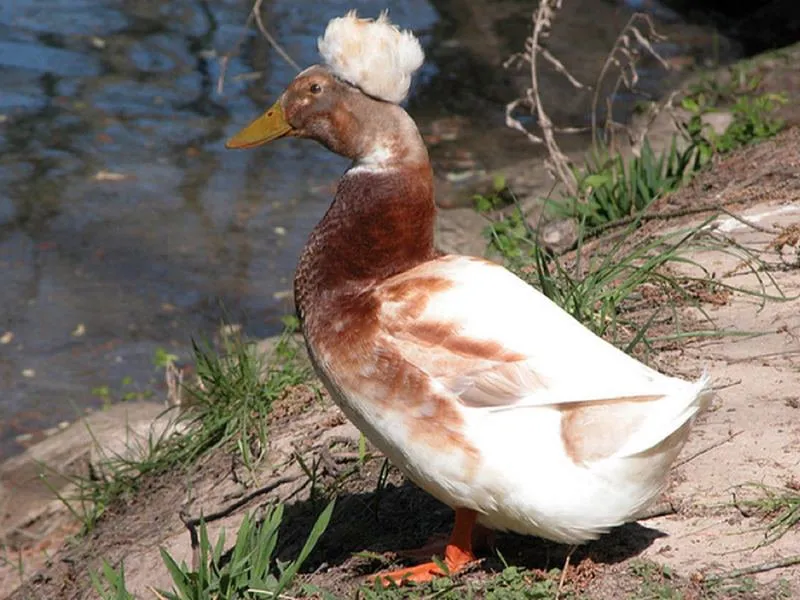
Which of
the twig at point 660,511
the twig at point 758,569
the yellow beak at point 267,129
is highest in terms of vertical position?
the yellow beak at point 267,129

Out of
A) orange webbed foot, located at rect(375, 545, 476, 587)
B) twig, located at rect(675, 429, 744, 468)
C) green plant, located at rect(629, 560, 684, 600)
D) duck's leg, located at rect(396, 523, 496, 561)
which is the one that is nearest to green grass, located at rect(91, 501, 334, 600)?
orange webbed foot, located at rect(375, 545, 476, 587)

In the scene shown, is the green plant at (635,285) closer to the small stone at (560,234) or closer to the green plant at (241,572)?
Result: the small stone at (560,234)

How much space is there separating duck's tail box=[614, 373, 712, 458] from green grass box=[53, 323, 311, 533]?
195 cm

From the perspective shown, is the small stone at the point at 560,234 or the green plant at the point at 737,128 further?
the green plant at the point at 737,128

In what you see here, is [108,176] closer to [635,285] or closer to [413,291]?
[635,285]

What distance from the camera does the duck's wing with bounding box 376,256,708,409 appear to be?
3.06 metres

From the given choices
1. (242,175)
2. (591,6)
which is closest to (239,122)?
(242,175)

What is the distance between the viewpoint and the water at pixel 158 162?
7.61 meters

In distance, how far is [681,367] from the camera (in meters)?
4.28

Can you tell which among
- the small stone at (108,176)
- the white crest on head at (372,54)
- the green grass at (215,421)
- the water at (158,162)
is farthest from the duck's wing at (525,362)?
the small stone at (108,176)

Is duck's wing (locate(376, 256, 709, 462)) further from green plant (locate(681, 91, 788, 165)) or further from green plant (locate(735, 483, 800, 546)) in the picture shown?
green plant (locate(681, 91, 788, 165))

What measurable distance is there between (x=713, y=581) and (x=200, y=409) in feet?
8.01

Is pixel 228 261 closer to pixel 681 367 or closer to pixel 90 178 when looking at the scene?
pixel 90 178

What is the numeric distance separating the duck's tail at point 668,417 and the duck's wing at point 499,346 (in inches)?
1.1
